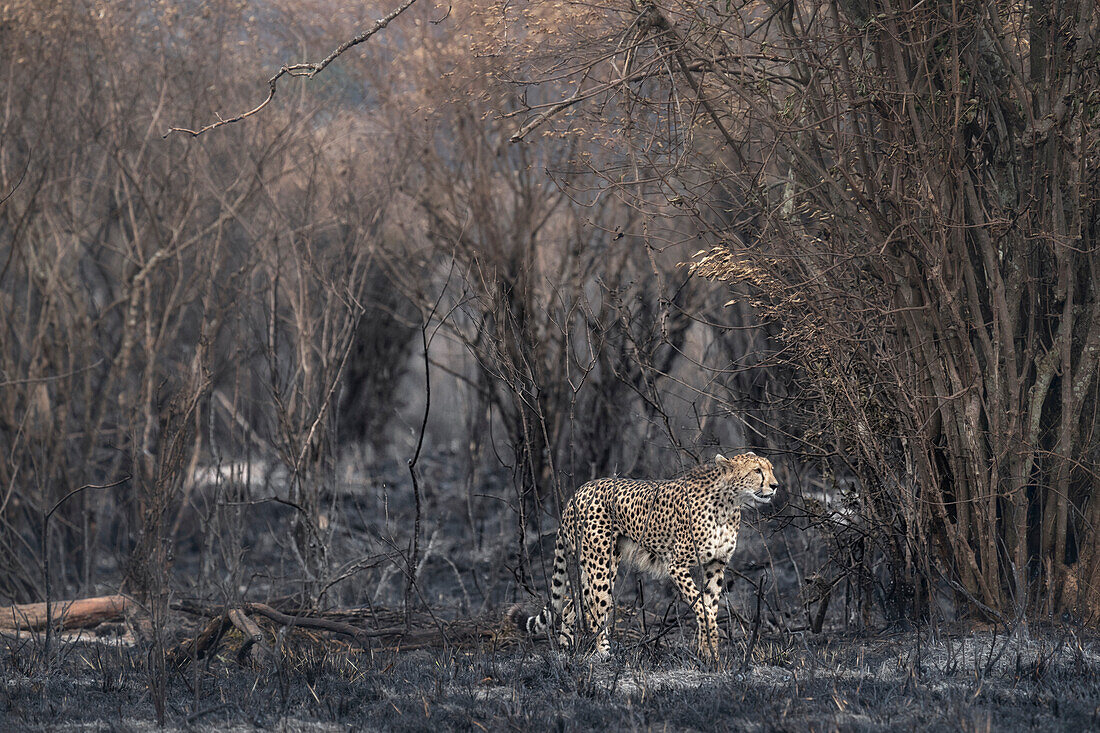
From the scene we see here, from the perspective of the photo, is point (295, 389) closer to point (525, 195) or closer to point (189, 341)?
point (525, 195)

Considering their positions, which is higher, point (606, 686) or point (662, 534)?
point (662, 534)

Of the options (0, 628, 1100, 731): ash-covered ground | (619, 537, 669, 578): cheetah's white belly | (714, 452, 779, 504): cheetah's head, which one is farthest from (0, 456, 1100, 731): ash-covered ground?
(714, 452, 779, 504): cheetah's head

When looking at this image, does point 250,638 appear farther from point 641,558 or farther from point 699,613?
point 699,613

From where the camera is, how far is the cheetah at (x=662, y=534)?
5.55 meters

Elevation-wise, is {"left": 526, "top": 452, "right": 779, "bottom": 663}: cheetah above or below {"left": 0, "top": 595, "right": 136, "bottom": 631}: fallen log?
above

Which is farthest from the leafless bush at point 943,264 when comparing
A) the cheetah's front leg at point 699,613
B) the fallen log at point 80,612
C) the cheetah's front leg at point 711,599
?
the fallen log at point 80,612

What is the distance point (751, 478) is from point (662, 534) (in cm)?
61

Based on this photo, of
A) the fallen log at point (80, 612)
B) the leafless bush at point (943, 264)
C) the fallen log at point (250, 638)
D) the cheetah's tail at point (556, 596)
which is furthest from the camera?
the fallen log at point (80, 612)

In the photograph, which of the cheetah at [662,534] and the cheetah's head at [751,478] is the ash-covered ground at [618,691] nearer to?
the cheetah at [662,534]

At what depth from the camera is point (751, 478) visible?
5492 millimetres

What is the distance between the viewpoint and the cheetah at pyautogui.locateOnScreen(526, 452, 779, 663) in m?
5.55

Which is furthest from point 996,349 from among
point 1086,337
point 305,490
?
point 305,490

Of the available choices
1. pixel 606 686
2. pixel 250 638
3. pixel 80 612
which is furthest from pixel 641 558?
pixel 80 612

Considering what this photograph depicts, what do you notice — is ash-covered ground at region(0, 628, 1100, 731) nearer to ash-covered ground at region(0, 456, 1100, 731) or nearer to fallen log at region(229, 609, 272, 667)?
ash-covered ground at region(0, 456, 1100, 731)
